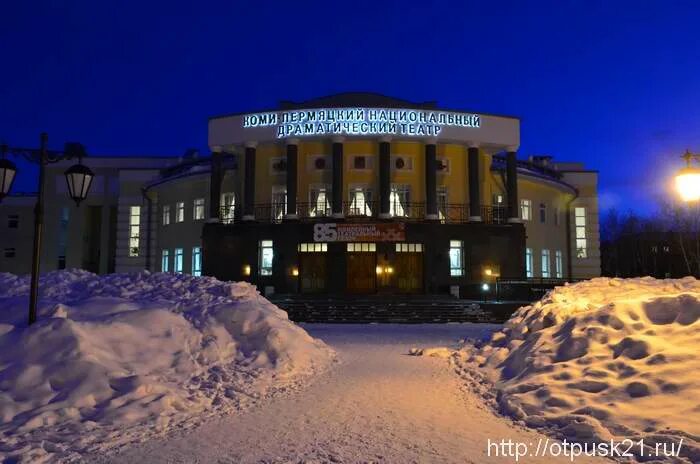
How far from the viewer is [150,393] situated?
7562 millimetres

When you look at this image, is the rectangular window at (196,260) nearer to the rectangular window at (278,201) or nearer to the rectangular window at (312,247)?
the rectangular window at (278,201)

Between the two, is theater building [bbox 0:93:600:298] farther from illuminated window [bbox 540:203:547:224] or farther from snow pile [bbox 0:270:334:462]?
snow pile [bbox 0:270:334:462]

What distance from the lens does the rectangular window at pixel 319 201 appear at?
1243 inches

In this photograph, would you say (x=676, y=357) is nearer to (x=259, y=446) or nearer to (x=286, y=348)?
(x=259, y=446)

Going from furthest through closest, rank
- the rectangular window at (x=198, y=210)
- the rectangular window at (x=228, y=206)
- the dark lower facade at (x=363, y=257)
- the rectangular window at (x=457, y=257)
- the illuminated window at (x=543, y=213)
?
1. the illuminated window at (x=543, y=213)
2. the rectangular window at (x=198, y=210)
3. the rectangular window at (x=228, y=206)
4. the rectangular window at (x=457, y=257)
5. the dark lower facade at (x=363, y=257)

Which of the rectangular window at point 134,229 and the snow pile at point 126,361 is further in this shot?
the rectangular window at point 134,229

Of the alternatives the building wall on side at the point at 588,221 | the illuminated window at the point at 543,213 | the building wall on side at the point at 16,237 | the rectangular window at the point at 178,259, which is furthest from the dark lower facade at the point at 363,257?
the building wall on side at the point at 16,237

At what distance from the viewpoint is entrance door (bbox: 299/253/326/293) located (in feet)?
99.8

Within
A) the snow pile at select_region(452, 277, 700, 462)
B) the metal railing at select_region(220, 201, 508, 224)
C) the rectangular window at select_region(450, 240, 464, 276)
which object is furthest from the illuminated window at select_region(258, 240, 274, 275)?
the snow pile at select_region(452, 277, 700, 462)

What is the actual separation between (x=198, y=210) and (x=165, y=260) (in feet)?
14.3

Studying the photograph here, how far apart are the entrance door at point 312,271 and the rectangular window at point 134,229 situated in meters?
13.5

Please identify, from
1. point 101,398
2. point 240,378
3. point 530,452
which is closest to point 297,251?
point 240,378

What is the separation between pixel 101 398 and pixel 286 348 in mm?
4213

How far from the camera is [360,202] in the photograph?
31.8m
